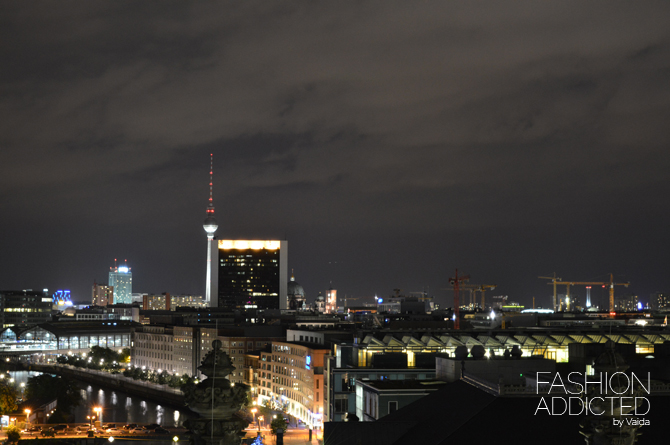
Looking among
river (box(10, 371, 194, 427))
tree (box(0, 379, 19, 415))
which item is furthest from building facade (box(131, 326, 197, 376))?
tree (box(0, 379, 19, 415))

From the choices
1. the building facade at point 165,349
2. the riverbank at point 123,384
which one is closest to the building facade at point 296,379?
the riverbank at point 123,384

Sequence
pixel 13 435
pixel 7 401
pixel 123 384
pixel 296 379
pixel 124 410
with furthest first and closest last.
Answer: pixel 123 384
pixel 124 410
pixel 296 379
pixel 7 401
pixel 13 435

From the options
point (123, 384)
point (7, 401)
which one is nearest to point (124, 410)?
point (123, 384)

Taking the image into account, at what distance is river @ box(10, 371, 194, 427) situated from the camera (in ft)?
310

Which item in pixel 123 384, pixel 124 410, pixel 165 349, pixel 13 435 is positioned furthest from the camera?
pixel 165 349

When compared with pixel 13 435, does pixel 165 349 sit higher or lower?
lower

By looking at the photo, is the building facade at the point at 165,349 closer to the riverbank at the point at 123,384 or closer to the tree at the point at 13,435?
the riverbank at the point at 123,384

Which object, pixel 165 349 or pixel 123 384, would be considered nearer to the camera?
pixel 123 384

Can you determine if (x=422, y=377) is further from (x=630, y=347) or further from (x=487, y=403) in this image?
(x=487, y=403)

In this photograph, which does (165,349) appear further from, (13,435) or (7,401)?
(13,435)

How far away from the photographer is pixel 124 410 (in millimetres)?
103500

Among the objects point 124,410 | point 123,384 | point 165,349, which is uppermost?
point 165,349

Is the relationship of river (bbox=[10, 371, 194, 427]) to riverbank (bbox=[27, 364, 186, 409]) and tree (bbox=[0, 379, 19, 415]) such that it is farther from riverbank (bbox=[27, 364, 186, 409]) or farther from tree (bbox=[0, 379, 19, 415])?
tree (bbox=[0, 379, 19, 415])

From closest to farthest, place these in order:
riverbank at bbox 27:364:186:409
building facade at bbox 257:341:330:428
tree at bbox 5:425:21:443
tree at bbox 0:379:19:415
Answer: tree at bbox 5:425:21:443, tree at bbox 0:379:19:415, building facade at bbox 257:341:330:428, riverbank at bbox 27:364:186:409
